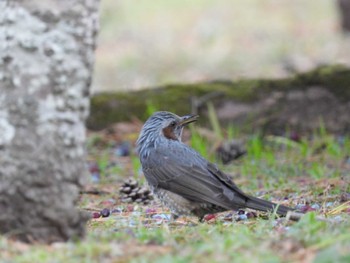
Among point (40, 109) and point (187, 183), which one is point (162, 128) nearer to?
point (187, 183)

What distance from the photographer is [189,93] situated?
31.7ft

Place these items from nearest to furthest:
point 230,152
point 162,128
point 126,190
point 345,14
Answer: point 162,128, point 126,190, point 230,152, point 345,14

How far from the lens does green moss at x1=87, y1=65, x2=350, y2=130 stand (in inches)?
372

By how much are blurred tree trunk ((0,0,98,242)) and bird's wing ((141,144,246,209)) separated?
1.81 meters

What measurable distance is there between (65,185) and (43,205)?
14 cm

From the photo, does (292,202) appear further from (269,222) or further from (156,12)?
(156,12)

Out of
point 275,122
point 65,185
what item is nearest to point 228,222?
point 65,185

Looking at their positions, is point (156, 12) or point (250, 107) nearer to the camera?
point (250, 107)

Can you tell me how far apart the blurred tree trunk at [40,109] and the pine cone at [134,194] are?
2694 millimetres

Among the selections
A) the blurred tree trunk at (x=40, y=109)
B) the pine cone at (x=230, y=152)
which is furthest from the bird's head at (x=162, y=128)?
the blurred tree trunk at (x=40, y=109)

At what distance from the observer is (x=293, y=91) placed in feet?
31.0

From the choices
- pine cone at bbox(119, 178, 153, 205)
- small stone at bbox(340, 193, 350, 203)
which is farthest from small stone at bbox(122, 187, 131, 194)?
small stone at bbox(340, 193, 350, 203)

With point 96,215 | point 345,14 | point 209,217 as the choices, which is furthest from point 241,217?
point 345,14

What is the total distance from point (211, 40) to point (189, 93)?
6.69 m
